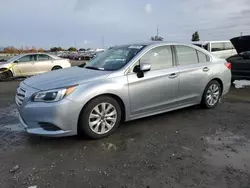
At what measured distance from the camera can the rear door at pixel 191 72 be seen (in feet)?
15.4

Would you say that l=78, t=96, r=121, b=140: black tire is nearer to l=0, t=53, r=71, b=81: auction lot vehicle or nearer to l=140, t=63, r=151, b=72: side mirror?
l=140, t=63, r=151, b=72: side mirror

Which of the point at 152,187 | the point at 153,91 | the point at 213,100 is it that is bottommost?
the point at 152,187

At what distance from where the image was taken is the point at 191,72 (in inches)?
189

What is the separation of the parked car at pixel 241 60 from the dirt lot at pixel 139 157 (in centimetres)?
390

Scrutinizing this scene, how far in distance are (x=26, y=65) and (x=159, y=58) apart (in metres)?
9.26

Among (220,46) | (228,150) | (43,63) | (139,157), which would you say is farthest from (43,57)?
(228,150)

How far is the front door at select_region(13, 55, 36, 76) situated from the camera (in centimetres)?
1166

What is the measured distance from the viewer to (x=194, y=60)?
498cm

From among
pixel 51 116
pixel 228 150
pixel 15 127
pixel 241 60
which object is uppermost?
pixel 241 60

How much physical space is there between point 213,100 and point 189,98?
34.3 inches

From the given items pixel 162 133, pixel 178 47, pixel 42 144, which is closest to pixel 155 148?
pixel 162 133

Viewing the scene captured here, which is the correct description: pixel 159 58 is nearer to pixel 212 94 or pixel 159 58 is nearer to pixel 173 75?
pixel 173 75

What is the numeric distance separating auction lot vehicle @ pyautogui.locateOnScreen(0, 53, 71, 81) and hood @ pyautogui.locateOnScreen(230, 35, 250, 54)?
871cm

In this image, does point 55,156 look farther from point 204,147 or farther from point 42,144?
point 204,147
